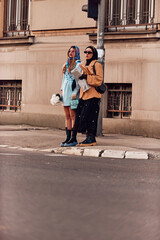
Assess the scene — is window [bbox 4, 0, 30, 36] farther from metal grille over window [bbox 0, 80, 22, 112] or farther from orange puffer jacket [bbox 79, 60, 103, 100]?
orange puffer jacket [bbox 79, 60, 103, 100]

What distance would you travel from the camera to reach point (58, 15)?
651 inches

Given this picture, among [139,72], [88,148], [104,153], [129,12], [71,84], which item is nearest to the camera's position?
[104,153]

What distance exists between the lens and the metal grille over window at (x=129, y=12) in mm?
15355

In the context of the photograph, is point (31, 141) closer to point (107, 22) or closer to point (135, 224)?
point (107, 22)

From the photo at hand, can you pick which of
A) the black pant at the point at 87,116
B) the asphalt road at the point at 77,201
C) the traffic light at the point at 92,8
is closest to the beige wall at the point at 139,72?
the traffic light at the point at 92,8

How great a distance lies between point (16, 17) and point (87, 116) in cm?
830

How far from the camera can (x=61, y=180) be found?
621 cm

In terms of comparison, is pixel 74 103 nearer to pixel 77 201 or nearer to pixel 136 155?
pixel 136 155

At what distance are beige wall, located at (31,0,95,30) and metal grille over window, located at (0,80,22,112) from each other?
76.8 inches

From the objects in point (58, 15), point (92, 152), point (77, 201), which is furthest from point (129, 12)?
Answer: point (77, 201)

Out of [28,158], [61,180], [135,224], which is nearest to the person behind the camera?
[135,224]

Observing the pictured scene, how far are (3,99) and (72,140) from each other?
771 cm

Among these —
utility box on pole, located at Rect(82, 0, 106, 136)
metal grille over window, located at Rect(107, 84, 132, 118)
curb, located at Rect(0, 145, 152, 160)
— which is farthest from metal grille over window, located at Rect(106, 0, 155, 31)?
curb, located at Rect(0, 145, 152, 160)

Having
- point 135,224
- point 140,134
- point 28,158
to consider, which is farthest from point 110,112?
point 135,224
